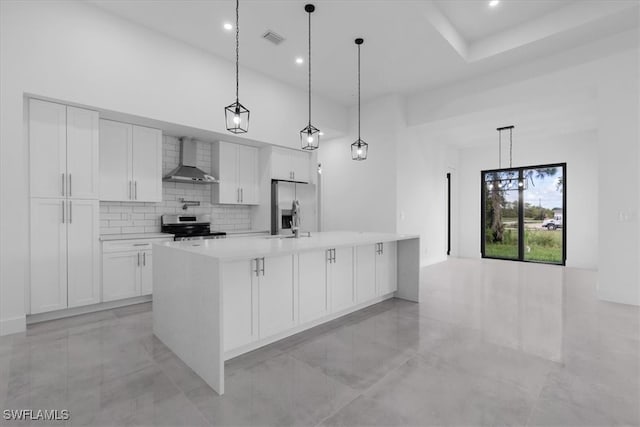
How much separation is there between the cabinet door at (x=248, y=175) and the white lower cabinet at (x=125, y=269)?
1698 mm

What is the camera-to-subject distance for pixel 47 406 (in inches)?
70.3

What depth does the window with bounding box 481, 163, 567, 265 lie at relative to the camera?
23.4 ft

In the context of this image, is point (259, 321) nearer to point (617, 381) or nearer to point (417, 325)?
point (417, 325)

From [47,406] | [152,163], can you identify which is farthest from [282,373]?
[152,163]

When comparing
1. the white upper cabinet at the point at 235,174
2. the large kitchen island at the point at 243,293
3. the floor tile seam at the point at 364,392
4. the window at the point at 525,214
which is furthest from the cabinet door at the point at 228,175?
the window at the point at 525,214

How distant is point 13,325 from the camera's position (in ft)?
9.50

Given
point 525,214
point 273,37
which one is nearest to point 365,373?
point 273,37

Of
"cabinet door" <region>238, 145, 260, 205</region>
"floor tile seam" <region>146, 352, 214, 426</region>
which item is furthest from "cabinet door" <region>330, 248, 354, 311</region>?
"cabinet door" <region>238, 145, 260, 205</region>

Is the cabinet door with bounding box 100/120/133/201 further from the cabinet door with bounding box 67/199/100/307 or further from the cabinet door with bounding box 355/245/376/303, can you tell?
the cabinet door with bounding box 355/245/376/303

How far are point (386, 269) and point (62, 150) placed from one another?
3.89 metres

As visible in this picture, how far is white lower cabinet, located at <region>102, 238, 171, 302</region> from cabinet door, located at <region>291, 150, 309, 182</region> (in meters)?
2.64

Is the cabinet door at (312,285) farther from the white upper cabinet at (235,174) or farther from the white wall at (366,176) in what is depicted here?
the white wall at (366,176)

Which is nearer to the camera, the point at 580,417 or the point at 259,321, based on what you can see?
the point at 580,417

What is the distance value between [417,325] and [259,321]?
5.24 ft
